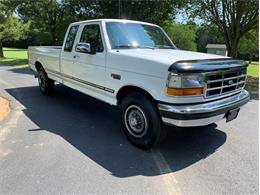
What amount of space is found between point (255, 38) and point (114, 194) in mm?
18110

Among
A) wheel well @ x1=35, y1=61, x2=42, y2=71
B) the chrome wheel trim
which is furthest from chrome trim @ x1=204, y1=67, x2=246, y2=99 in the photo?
wheel well @ x1=35, y1=61, x2=42, y2=71

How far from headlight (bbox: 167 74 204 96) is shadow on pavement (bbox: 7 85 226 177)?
1040 millimetres

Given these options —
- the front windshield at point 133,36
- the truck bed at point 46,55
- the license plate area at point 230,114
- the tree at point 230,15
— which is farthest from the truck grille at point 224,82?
the tree at point 230,15

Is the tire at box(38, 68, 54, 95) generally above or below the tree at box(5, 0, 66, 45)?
below

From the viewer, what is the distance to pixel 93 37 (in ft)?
18.2

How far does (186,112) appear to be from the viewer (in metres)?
3.81

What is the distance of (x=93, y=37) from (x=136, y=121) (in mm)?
2055

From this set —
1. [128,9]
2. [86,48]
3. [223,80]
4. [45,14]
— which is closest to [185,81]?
[223,80]

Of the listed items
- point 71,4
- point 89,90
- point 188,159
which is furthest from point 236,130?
point 71,4

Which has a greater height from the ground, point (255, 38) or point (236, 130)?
point (255, 38)

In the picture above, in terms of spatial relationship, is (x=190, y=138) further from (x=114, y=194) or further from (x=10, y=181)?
(x=10, y=181)

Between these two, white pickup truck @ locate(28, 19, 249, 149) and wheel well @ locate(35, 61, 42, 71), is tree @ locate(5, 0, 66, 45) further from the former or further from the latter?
white pickup truck @ locate(28, 19, 249, 149)

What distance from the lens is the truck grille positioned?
4031 millimetres

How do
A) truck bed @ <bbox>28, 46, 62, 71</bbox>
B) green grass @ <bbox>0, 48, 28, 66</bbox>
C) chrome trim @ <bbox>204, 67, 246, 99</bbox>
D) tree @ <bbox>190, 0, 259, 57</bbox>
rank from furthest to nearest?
green grass @ <bbox>0, 48, 28, 66</bbox>
tree @ <bbox>190, 0, 259, 57</bbox>
truck bed @ <bbox>28, 46, 62, 71</bbox>
chrome trim @ <bbox>204, 67, 246, 99</bbox>
